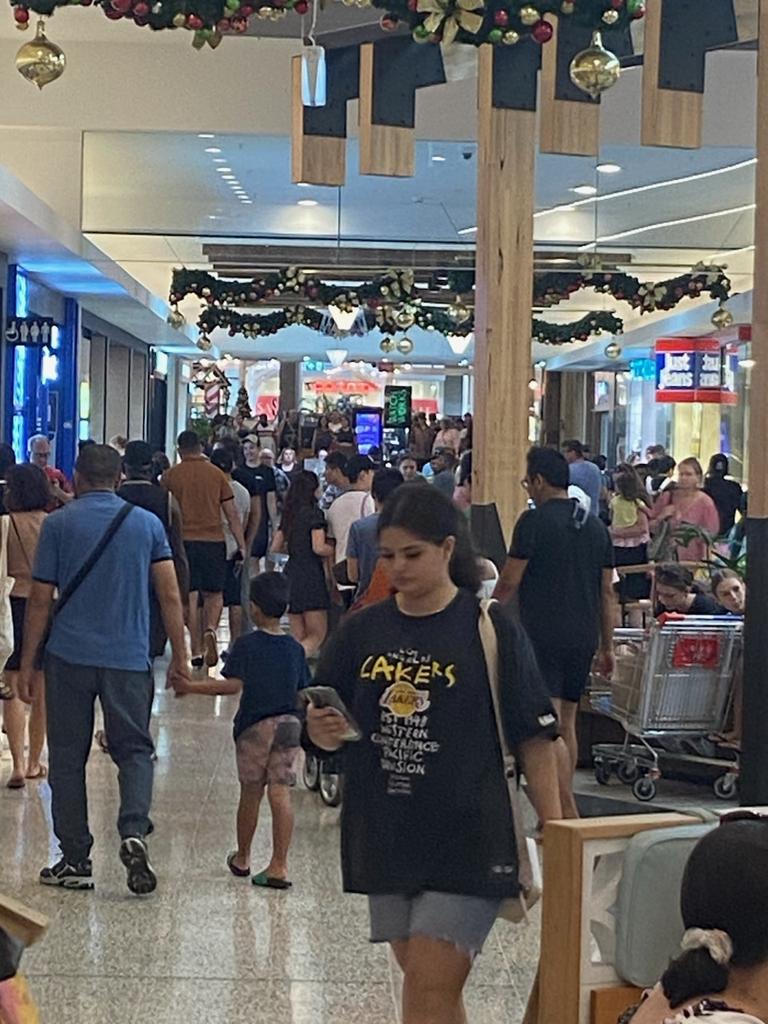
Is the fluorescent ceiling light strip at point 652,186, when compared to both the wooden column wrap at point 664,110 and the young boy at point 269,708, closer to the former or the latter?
the wooden column wrap at point 664,110

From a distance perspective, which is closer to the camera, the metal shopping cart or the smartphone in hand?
the smartphone in hand

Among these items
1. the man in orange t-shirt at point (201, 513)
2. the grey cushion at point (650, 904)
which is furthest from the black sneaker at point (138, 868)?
the man in orange t-shirt at point (201, 513)

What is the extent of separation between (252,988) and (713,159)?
1284 cm

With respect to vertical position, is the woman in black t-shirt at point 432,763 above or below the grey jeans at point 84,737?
above

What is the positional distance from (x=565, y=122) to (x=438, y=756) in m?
4.19

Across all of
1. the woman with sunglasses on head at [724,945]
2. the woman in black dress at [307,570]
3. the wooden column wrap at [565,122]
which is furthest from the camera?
the woman in black dress at [307,570]

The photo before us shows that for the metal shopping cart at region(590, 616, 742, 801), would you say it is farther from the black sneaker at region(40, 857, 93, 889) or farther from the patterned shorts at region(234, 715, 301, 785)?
the black sneaker at region(40, 857, 93, 889)

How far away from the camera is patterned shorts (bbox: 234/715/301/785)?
6.46 meters

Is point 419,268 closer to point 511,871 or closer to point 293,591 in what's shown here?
point 293,591

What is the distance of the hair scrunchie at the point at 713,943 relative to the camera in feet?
7.37

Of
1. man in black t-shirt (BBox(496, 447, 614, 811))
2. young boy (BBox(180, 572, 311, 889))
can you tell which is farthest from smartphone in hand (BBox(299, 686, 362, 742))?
man in black t-shirt (BBox(496, 447, 614, 811))

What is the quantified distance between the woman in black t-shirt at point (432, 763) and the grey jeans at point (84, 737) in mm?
2864

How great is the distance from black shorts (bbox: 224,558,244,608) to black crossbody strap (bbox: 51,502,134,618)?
6.74 metres

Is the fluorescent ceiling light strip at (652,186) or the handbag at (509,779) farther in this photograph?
the fluorescent ceiling light strip at (652,186)
